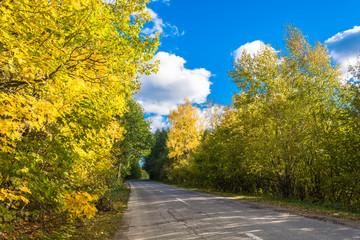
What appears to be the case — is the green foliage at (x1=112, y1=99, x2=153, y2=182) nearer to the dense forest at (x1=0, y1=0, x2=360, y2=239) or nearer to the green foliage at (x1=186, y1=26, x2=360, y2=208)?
the dense forest at (x1=0, y1=0, x2=360, y2=239)

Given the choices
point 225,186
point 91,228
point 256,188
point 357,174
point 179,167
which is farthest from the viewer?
point 179,167

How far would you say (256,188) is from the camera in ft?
65.7

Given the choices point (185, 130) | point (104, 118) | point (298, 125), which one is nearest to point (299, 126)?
point (298, 125)

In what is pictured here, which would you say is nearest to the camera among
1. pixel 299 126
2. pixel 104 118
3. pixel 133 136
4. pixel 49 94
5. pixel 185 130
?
pixel 49 94

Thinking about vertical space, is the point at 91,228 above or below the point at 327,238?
below

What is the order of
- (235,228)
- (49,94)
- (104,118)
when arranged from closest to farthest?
(49,94) → (104,118) → (235,228)

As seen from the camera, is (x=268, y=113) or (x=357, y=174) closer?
(x=357, y=174)

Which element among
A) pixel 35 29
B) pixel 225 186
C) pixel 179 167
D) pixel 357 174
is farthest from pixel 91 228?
pixel 179 167

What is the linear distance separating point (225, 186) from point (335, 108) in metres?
14.2

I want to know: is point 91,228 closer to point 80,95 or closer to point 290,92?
point 80,95

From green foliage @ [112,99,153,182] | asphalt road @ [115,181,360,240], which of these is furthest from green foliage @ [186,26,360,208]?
green foliage @ [112,99,153,182]

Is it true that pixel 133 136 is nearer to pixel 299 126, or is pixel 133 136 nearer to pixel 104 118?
pixel 299 126

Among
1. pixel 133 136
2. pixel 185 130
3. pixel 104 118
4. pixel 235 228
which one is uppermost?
pixel 185 130

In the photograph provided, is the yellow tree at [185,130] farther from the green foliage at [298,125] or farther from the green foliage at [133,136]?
the green foliage at [298,125]
